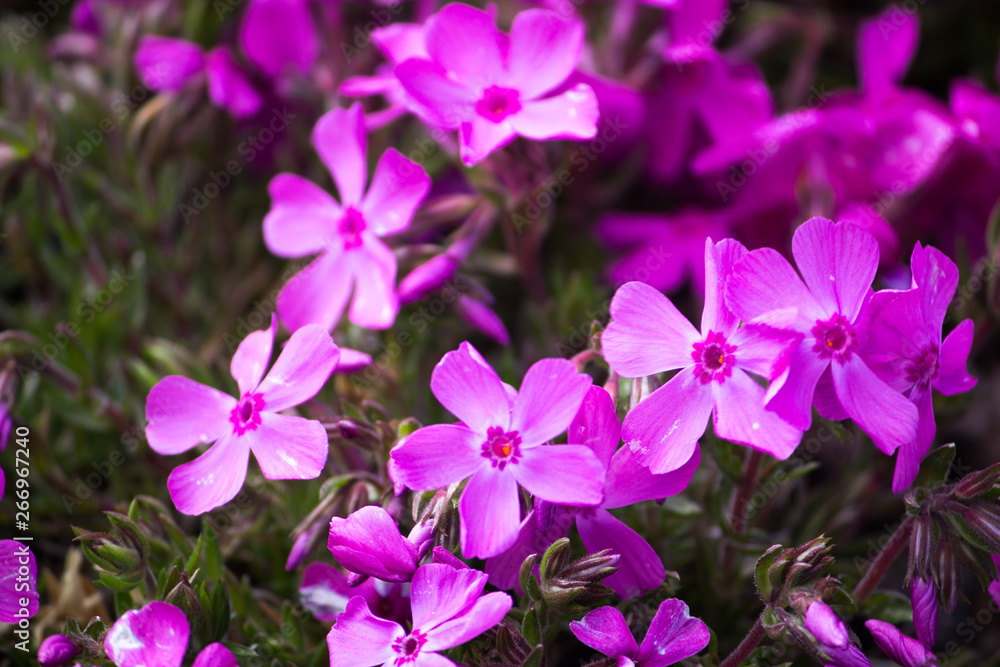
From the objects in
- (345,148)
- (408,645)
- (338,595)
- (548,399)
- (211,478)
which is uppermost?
(345,148)

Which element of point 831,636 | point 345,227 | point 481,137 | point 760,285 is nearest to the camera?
point 831,636

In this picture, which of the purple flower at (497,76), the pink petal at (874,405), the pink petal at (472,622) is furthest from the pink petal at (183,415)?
the pink petal at (874,405)

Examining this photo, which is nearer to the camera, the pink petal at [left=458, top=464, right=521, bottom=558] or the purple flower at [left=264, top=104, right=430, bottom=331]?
the pink petal at [left=458, top=464, right=521, bottom=558]

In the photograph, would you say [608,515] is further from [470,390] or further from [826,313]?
[826,313]

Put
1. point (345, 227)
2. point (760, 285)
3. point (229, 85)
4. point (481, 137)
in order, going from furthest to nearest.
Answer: point (229, 85) → point (345, 227) → point (481, 137) → point (760, 285)

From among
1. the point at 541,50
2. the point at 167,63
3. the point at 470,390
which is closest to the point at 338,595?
the point at 470,390

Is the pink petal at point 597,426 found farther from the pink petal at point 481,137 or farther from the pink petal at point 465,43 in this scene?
the pink petal at point 465,43

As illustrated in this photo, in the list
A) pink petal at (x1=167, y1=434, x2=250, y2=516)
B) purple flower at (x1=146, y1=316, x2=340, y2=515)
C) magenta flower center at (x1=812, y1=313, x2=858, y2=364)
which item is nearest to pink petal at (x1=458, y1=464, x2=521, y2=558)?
purple flower at (x1=146, y1=316, x2=340, y2=515)

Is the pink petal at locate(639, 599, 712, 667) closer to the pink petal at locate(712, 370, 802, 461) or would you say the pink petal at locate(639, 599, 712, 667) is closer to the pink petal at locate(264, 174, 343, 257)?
the pink petal at locate(712, 370, 802, 461)
